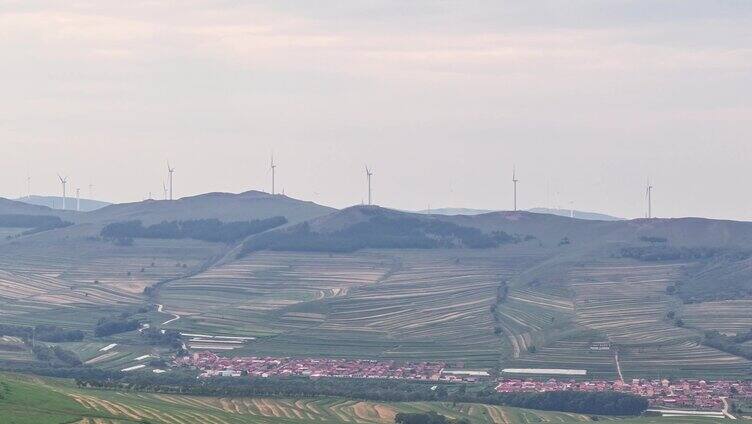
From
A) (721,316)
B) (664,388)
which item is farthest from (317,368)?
(721,316)

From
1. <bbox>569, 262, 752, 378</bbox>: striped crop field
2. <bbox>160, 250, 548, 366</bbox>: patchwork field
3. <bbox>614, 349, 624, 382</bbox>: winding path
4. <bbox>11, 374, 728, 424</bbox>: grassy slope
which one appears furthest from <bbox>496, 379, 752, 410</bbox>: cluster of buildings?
<bbox>160, 250, 548, 366</bbox>: patchwork field

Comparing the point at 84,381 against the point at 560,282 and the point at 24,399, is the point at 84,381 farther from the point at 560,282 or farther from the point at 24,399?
the point at 560,282

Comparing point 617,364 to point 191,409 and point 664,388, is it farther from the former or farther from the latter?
point 191,409

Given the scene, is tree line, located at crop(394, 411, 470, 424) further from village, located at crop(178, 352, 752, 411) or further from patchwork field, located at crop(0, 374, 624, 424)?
village, located at crop(178, 352, 752, 411)

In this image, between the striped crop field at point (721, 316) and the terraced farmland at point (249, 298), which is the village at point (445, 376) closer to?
the terraced farmland at point (249, 298)

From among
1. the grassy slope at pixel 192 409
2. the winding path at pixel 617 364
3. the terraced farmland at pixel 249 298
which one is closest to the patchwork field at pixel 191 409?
the grassy slope at pixel 192 409
